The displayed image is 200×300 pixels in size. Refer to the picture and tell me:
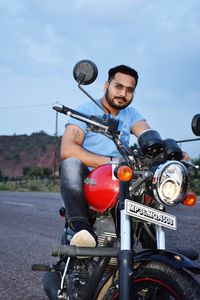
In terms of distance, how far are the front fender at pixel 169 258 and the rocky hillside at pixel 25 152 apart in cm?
7547

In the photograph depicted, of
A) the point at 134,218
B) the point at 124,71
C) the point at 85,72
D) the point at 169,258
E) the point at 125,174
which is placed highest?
the point at 124,71

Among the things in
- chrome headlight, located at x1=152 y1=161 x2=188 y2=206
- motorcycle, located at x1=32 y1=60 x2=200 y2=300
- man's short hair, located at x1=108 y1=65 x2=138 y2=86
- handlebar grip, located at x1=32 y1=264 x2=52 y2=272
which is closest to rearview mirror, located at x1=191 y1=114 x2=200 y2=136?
motorcycle, located at x1=32 y1=60 x2=200 y2=300

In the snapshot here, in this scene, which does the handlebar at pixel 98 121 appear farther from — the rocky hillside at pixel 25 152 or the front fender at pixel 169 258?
the rocky hillside at pixel 25 152

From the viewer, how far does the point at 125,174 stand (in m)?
2.39

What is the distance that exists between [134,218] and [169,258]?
34cm

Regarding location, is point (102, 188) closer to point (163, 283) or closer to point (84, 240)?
point (84, 240)

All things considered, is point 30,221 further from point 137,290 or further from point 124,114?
point 137,290

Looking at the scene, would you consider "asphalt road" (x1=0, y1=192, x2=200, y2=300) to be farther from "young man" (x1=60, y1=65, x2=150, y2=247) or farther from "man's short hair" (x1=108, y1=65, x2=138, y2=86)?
"man's short hair" (x1=108, y1=65, x2=138, y2=86)

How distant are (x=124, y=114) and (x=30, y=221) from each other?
6433mm

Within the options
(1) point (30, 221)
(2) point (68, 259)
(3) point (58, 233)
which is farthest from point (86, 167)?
(1) point (30, 221)

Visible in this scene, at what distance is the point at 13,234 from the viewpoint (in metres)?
7.83

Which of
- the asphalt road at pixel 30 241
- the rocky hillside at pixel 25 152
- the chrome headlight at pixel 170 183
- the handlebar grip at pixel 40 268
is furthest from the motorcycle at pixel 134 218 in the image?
the rocky hillside at pixel 25 152

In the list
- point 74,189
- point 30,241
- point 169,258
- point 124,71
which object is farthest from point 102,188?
point 30,241

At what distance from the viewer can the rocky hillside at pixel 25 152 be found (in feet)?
265
